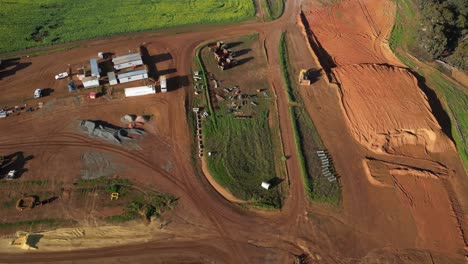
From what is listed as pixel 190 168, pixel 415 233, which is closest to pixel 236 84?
pixel 190 168

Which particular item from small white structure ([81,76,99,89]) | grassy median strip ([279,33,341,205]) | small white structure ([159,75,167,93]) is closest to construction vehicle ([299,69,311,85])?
grassy median strip ([279,33,341,205])

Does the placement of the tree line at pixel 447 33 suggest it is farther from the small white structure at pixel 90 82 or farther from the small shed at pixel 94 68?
the small white structure at pixel 90 82

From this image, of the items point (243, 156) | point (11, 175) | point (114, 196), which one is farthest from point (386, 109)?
point (11, 175)

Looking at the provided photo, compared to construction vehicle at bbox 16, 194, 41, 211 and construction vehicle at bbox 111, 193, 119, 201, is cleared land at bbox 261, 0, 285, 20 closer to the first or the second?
construction vehicle at bbox 111, 193, 119, 201

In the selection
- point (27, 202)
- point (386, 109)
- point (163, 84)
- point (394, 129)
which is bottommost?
point (27, 202)

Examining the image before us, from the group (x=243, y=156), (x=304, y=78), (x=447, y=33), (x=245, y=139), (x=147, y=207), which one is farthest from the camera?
(x=447, y=33)

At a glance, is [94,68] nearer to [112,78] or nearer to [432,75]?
[112,78]

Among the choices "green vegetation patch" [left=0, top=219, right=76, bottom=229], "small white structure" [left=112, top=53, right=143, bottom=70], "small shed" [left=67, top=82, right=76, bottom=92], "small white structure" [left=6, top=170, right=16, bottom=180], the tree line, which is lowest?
"green vegetation patch" [left=0, top=219, right=76, bottom=229]

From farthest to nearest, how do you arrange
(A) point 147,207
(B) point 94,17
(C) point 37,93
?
(B) point 94,17 < (C) point 37,93 < (A) point 147,207
